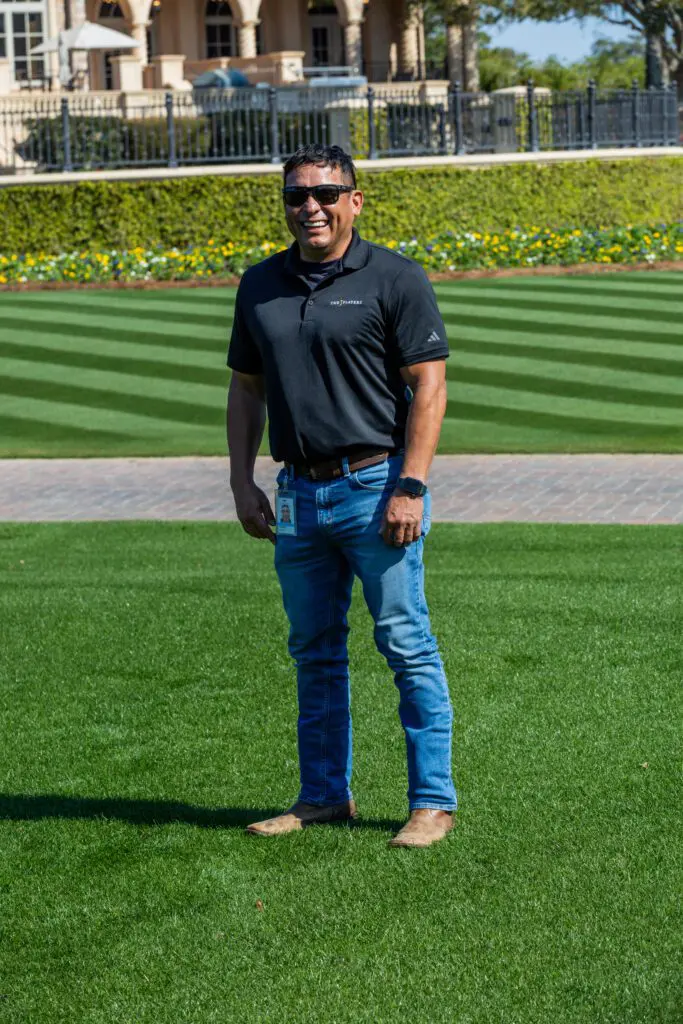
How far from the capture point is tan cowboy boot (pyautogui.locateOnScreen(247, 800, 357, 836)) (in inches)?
202

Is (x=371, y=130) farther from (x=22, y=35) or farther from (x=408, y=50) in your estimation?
(x=408, y=50)

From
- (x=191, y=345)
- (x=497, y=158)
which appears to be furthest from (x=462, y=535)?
(x=497, y=158)

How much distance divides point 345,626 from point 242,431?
709 mm

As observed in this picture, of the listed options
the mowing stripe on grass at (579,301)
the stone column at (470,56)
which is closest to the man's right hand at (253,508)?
the mowing stripe on grass at (579,301)

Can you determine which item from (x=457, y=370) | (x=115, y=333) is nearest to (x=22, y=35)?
(x=115, y=333)

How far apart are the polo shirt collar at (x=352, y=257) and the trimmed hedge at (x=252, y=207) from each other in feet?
69.7

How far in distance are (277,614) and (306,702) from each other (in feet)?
9.42

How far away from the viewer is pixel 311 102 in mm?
31078

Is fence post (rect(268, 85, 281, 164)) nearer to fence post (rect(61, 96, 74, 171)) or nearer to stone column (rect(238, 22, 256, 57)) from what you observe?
fence post (rect(61, 96, 74, 171))

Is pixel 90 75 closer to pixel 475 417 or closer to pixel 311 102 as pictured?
pixel 311 102

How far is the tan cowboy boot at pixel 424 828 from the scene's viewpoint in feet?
16.1

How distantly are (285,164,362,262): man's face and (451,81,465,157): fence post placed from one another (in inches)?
919

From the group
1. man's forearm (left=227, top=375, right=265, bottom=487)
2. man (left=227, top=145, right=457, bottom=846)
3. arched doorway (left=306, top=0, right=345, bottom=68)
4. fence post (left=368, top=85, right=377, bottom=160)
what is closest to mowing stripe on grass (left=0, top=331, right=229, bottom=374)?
fence post (left=368, top=85, right=377, bottom=160)

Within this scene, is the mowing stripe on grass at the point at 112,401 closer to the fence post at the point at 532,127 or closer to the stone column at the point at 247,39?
the fence post at the point at 532,127
